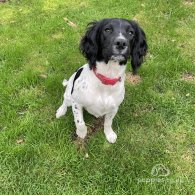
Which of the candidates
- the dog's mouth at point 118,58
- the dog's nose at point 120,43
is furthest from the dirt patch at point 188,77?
the dog's nose at point 120,43

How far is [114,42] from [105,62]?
0.90 ft

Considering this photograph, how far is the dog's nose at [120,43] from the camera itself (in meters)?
3.23

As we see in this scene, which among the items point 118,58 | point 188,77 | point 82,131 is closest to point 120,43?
point 118,58

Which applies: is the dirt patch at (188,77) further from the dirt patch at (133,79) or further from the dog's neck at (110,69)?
the dog's neck at (110,69)

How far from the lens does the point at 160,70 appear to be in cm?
513

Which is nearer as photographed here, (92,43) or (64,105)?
(92,43)

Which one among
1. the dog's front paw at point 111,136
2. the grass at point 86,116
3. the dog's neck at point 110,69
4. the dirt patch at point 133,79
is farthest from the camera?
the dirt patch at point 133,79

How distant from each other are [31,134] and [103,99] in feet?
3.15

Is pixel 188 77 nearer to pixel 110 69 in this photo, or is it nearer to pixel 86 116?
pixel 86 116

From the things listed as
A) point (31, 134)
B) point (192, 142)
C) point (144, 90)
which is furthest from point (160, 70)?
point (31, 134)

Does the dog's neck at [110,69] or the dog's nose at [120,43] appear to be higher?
the dog's nose at [120,43]

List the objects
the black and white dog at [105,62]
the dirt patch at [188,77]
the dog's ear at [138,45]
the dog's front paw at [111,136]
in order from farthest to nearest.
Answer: the dirt patch at [188,77] < the dog's front paw at [111,136] < the dog's ear at [138,45] < the black and white dog at [105,62]

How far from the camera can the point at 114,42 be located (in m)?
3.26

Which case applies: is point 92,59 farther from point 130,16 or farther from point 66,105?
point 130,16
